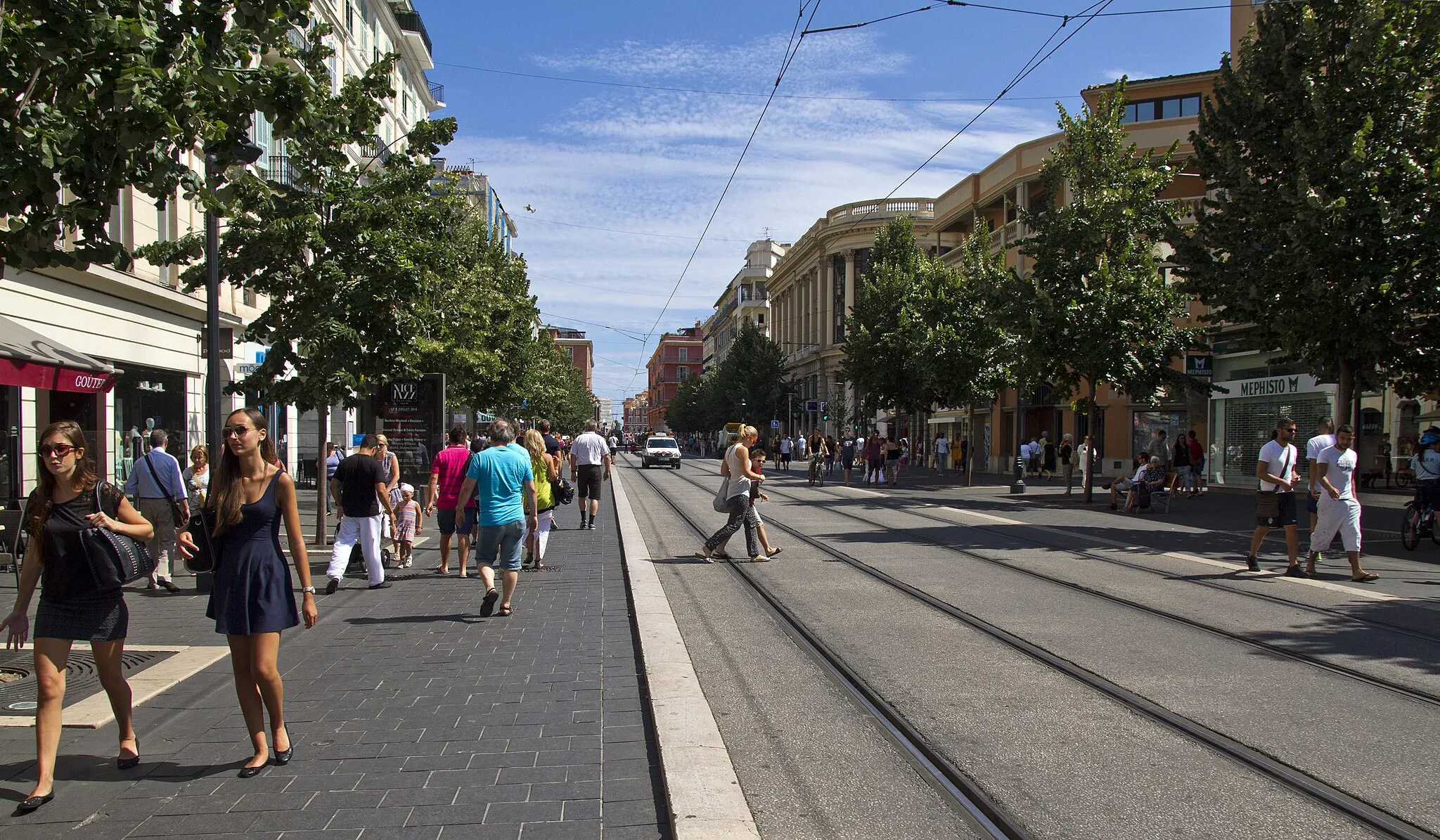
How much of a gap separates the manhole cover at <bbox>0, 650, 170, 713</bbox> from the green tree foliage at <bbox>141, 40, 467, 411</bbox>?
6.17m

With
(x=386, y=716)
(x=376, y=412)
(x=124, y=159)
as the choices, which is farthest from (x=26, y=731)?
(x=376, y=412)

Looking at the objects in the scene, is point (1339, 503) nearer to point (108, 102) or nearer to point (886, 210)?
point (108, 102)

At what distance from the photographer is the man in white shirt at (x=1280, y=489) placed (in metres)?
12.0

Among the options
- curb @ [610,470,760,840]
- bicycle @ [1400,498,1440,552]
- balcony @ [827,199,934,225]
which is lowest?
curb @ [610,470,760,840]

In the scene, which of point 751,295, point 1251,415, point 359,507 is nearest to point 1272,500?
point 359,507

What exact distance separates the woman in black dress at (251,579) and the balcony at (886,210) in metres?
66.5

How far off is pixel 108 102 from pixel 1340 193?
1624 cm

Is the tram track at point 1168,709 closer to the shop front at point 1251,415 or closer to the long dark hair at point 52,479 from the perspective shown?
the long dark hair at point 52,479

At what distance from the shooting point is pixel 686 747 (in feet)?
17.1

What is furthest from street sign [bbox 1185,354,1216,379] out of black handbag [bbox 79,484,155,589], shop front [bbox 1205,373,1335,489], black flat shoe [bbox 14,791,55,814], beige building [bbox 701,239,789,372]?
beige building [bbox 701,239,789,372]

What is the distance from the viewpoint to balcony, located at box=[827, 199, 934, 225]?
70.4 meters

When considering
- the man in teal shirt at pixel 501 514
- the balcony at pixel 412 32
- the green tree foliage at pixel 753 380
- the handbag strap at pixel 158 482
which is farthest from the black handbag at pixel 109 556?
the green tree foliage at pixel 753 380

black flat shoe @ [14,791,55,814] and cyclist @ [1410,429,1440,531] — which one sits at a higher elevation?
cyclist @ [1410,429,1440,531]

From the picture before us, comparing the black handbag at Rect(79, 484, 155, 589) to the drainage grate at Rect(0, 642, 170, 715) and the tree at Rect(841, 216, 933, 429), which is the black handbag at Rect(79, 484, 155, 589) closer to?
the drainage grate at Rect(0, 642, 170, 715)
